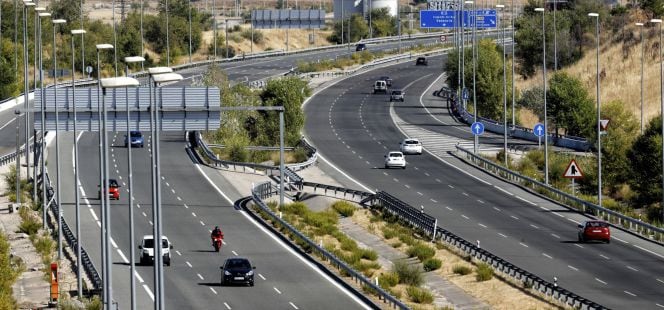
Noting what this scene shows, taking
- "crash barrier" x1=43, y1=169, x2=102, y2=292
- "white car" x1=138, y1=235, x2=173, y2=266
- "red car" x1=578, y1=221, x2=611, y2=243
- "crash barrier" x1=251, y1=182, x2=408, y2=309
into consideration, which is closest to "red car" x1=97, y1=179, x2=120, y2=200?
"crash barrier" x1=43, y1=169, x2=102, y2=292

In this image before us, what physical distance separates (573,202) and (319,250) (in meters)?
20.5

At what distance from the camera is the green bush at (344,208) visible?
78.9 m

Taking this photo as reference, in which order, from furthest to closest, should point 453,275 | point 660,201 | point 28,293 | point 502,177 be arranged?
point 502,177
point 660,201
point 453,275
point 28,293

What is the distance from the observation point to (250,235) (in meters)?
69.8

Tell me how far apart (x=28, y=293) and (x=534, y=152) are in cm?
4599

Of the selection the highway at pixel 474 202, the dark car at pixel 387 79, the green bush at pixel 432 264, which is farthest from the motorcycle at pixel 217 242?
the dark car at pixel 387 79

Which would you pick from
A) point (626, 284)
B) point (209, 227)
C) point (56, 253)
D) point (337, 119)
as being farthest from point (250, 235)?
point (337, 119)

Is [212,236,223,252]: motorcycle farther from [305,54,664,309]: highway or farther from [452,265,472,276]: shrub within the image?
[305,54,664,309]: highway

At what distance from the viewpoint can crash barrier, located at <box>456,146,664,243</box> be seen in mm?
70188

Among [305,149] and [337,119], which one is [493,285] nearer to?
[305,149]

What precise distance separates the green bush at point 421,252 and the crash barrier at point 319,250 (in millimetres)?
4724

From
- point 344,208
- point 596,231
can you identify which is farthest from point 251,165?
point 596,231

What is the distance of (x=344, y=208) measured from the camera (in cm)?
7931

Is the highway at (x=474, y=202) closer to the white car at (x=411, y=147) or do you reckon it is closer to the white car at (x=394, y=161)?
the white car at (x=394, y=161)
